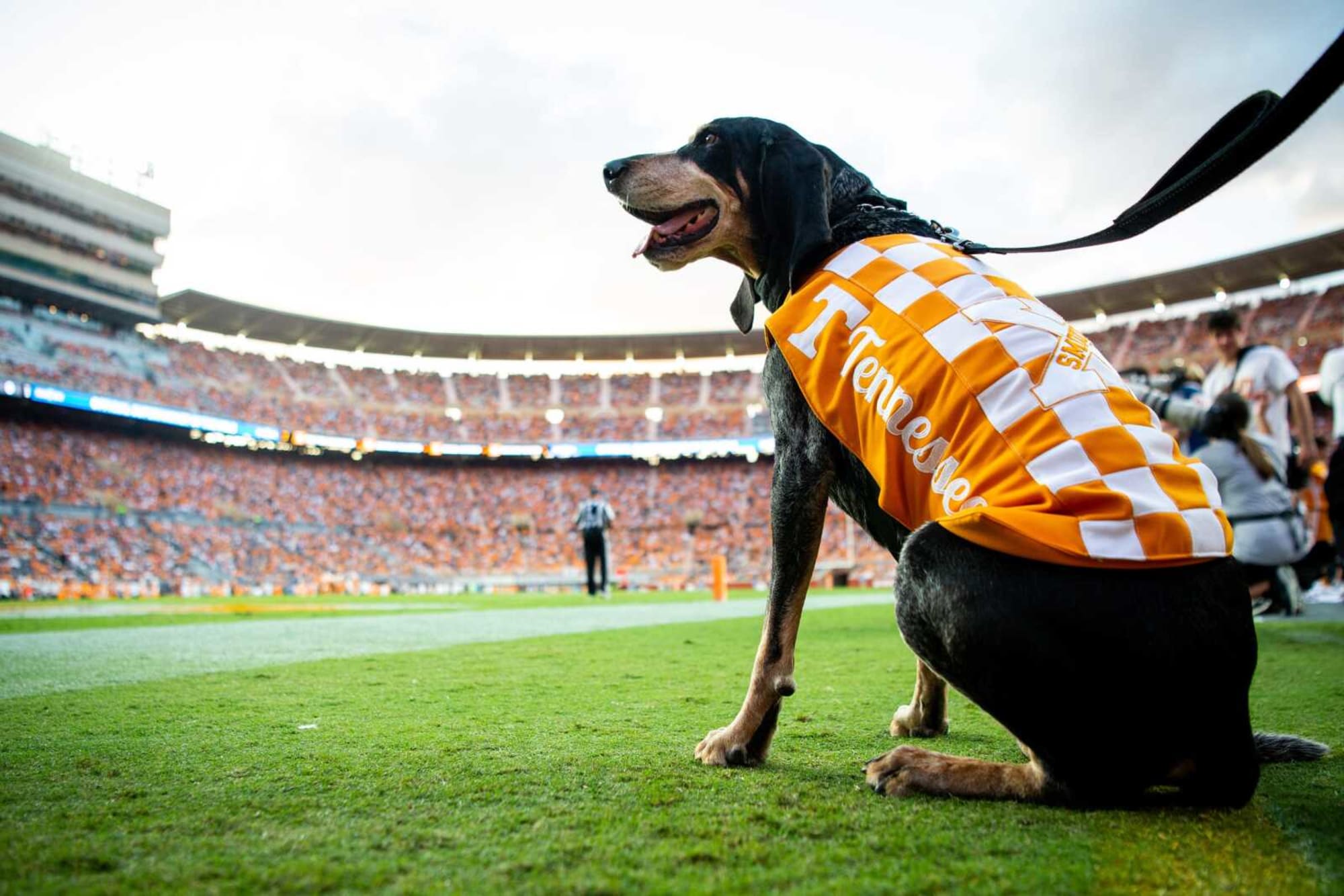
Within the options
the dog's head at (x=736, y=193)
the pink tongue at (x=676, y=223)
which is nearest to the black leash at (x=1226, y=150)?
the dog's head at (x=736, y=193)

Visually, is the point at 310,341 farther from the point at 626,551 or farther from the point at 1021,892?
the point at 1021,892

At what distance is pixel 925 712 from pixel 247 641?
6357mm

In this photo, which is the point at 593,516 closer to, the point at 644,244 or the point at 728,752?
the point at 644,244

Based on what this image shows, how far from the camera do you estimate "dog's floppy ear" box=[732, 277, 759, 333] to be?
9.68 feet

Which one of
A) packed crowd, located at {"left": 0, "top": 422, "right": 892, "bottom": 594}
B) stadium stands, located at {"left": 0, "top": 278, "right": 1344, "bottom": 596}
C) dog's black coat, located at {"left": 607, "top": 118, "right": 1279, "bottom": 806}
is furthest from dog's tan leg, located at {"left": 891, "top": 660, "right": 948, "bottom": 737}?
packed crowd, located at {"left": 0, "top": 422, "right": 892, "bottom": 594}

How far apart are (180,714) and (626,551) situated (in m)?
36.9

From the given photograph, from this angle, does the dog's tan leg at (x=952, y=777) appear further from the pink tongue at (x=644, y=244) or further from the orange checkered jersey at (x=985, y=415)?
the pink tongue at (x=644, y=244)

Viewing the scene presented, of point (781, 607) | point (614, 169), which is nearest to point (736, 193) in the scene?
point (614, 169)

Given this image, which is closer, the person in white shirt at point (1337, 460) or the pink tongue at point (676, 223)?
the pink tongue at point (676, 223)

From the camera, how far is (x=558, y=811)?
1.61 meters

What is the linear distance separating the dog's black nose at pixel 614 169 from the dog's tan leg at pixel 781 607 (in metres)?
1.16

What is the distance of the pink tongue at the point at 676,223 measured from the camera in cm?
273

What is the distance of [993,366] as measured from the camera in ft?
6.03

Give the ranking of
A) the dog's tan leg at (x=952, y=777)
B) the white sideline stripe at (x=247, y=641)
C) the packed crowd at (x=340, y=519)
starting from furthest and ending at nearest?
the packed crowd at (x=340, y=519)
the white sideline stripe at (x=247, y=641)
the dog's tan leg at (x=952, y=777)
